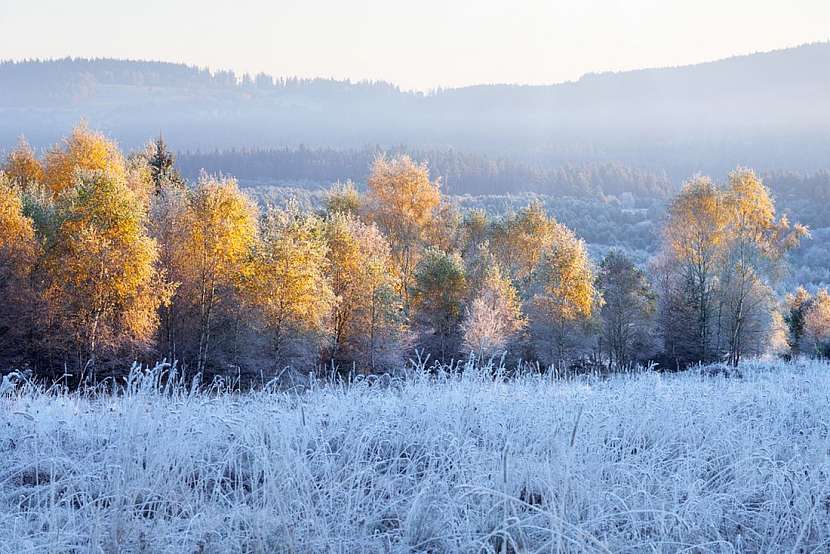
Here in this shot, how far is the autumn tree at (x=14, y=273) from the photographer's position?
27.3m

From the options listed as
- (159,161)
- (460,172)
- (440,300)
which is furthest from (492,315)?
(460,172)

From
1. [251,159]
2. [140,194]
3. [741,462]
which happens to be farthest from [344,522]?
[251,159]

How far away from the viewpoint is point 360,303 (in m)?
34.7

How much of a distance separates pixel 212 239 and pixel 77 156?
724 inches

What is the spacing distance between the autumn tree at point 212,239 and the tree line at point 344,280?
0.09 meters

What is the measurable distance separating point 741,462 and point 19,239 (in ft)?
99.2

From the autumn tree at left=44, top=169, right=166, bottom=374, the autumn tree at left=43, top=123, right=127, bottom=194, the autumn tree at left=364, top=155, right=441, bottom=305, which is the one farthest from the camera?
the autumn tree at left=364, top=155, right=441, bottom=305

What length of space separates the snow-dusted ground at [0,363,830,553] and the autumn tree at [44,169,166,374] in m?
20.6

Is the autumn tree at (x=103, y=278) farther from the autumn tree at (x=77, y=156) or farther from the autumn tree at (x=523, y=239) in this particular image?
the autumn tree at (x=523, y=239)

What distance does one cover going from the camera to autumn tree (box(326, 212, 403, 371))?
112 feet

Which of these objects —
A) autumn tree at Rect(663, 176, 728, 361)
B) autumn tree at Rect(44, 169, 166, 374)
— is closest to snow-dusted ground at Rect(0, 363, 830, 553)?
autumn tree at Rect(44, 169, 166, 374)

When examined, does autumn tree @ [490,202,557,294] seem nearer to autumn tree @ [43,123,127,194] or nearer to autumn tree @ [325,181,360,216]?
autumn tree @ [325,181,360,216]

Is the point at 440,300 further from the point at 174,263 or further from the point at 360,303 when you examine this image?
the point at 174,263

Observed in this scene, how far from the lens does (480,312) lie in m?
33.4
